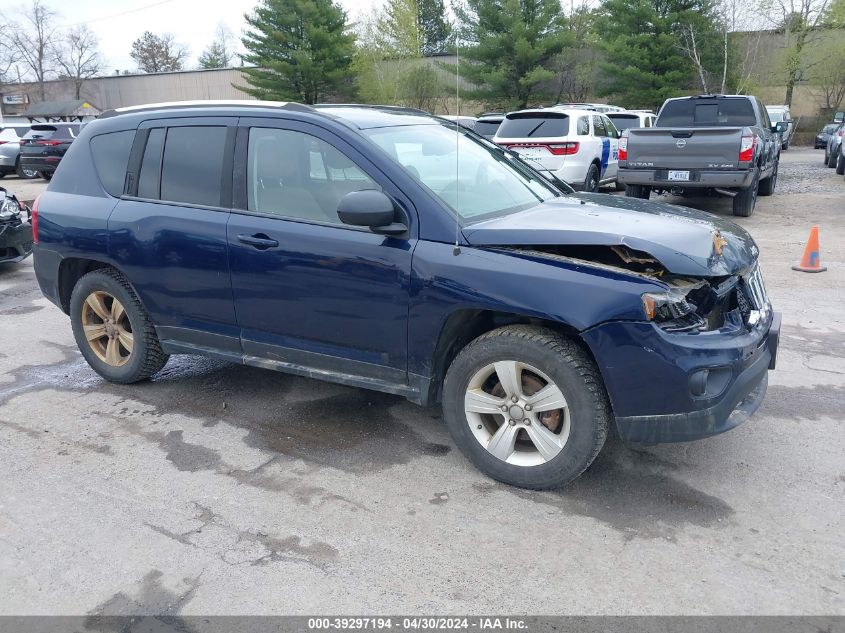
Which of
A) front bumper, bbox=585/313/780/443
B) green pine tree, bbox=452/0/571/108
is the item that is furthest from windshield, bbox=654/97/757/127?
green pine tree, bbox=452/0/571/108

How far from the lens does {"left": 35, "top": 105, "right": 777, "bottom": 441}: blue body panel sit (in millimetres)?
3141

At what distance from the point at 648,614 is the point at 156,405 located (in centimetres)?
338

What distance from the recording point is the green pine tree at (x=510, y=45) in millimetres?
37406

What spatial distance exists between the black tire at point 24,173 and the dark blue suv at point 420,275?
1933cm

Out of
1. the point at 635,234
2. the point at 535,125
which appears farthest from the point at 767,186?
the point at 635,234

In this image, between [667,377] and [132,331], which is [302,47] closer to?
[132,331]

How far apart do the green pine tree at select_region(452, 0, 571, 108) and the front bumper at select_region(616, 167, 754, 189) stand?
93.7 feet

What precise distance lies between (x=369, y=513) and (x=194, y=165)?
7.94 ft

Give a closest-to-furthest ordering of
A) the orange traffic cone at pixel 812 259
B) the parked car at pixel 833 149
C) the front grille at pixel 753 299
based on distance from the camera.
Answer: the front grille at pixel 753 299
the orange traffic cone at pixel 812 259
the parked car at pixel 833 149

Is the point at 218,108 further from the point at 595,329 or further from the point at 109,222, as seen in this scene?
the point at 595,329

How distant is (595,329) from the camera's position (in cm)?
314

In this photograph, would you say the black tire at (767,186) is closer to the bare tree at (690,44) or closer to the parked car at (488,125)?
the parked car at (488,125)

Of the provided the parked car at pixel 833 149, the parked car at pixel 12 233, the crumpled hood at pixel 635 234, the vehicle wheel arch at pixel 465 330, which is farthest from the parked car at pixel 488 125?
the vehicle wheel arch at pixel 465 330

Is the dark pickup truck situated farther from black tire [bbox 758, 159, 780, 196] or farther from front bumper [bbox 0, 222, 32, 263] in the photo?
front bumper [bbox 0, 222, 32, 263]
